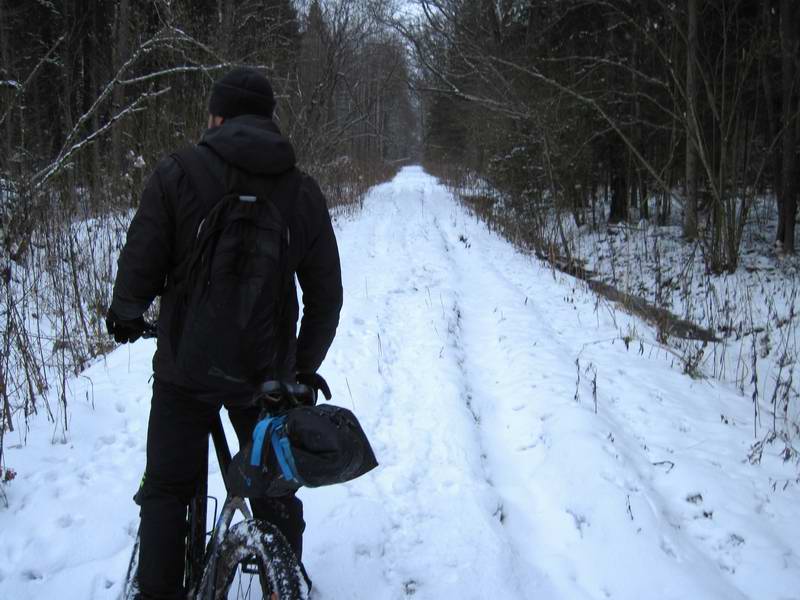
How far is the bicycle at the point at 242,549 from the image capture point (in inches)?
64.6

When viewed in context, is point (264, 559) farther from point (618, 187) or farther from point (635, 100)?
point (618, 187)

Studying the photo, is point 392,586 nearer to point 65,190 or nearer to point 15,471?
point 15,471

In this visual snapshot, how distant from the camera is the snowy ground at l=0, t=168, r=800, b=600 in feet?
8.99

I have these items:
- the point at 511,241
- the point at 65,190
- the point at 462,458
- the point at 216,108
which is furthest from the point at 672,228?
the point at 216,108

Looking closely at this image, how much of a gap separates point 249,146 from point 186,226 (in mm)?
321

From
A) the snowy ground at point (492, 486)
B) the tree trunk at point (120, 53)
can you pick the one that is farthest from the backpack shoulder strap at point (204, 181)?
the tree trunk at point (120, 53)

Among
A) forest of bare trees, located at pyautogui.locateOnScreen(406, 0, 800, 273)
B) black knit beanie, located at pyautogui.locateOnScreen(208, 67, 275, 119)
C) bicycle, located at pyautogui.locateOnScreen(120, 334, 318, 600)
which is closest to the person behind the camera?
bicycle, located at pyautogui.locateOnScreen(120, 334, 318, 600)

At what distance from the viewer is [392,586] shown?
268 cm

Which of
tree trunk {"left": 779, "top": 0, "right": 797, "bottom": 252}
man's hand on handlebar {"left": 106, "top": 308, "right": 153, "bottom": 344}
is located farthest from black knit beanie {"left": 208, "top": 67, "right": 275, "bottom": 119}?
tree trunk {"left": 779, "top": 0, "right": 797, "bottom": 252}

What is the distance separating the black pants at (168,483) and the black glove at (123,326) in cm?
21

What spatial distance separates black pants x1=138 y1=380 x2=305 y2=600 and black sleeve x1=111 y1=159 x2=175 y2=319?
336 millimetres

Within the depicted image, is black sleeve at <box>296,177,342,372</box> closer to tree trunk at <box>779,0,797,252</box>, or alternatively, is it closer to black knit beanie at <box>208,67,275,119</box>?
black knit beanie at <box>208,67,275,119</box>

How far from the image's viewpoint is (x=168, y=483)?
6.21ft

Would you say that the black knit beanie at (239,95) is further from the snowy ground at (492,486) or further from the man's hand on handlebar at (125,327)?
the snowy ground at (492,486)
